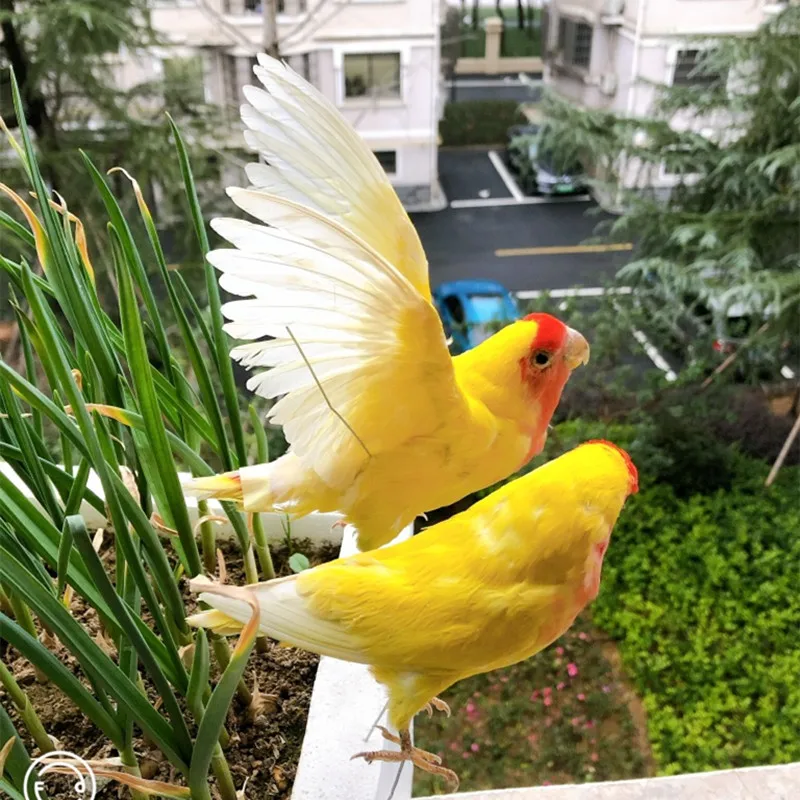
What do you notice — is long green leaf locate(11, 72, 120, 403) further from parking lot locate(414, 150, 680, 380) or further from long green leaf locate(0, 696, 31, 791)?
parking lot locate(414, 150, 680, 380)

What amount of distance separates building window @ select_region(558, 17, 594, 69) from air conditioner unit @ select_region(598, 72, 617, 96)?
0.16 ft

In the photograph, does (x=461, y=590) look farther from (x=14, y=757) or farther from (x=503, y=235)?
(x=503, y=235)

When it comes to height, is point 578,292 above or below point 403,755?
below

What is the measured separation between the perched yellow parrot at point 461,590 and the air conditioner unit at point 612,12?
4.43 ft

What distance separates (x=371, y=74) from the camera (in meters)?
1.52

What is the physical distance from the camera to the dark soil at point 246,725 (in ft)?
1.45

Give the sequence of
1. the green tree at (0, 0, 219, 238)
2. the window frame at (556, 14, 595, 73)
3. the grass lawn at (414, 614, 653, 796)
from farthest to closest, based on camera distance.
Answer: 1. the window frame at (556, 14, 595, 73)
2. the green tree at (0, 0, 219, 238)
3. the grass lawn at (414, 614, 653, 796)

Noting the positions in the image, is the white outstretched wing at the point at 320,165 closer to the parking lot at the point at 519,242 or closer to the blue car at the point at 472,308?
the blue car at the point at 472,308

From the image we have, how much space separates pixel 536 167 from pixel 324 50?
0.54 meters

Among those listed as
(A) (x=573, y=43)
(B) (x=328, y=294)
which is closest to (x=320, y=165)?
(B) (x=328, y=294)

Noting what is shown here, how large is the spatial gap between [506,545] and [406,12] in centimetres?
139

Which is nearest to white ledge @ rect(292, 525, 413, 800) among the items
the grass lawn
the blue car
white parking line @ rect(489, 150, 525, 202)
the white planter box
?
the white planter box

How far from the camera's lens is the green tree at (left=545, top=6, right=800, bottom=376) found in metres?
1.46

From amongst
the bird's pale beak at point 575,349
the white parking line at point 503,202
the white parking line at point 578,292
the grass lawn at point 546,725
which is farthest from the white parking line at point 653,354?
the bird's pale beak at point 575,349
